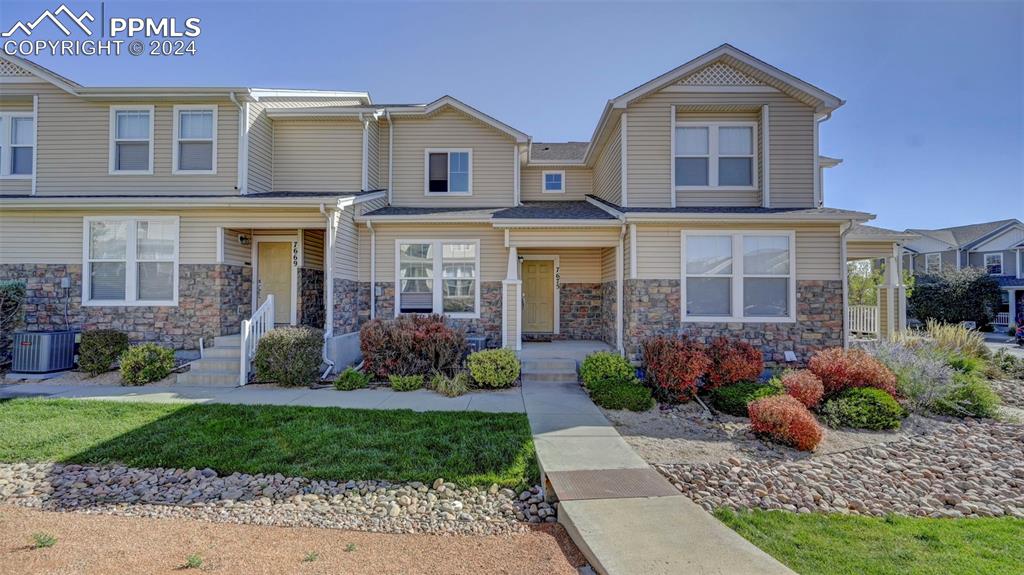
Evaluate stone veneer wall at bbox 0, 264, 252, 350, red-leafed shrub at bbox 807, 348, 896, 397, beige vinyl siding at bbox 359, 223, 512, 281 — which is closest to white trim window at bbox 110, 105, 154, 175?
stone veneer wall at bbox 0, 264, 252, 350

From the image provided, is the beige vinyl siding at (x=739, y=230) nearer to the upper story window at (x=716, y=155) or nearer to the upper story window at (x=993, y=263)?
the upper story window at (x=716, y=155)

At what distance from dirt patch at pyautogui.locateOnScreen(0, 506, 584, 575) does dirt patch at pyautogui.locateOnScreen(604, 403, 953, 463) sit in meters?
2.43

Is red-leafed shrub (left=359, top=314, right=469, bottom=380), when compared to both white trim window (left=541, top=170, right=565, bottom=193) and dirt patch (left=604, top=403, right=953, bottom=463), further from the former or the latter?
white trim window (left=541, top=170, right=565, bottom=193)

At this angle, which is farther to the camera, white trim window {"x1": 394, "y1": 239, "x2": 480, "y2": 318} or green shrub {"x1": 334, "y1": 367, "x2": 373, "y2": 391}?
white trim window {"x1": 394, "y1": 239, "x2": 480, "y2": 318}

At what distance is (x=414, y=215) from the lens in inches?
419

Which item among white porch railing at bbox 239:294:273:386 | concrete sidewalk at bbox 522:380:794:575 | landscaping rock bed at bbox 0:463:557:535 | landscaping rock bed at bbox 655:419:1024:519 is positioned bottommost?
landscaping rock bed at bbox 655:419:1024:519

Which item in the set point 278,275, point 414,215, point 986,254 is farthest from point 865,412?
point 986,254

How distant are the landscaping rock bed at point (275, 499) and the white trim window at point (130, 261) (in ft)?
19.5

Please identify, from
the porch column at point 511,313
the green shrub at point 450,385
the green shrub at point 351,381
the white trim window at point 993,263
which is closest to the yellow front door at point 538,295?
the porch column at point 511,313

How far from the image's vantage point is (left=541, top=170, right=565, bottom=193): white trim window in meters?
14.1

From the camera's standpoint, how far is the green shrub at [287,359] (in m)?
8.28

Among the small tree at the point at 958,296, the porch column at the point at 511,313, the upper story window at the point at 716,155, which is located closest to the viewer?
the porch column at the point at 511,313

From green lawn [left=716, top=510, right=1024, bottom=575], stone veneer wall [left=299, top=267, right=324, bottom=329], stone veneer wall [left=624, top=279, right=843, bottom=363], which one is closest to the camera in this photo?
green lawn [left=716, top=510, right=1024, bottom=575]

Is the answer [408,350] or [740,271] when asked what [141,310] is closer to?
[408,350]
